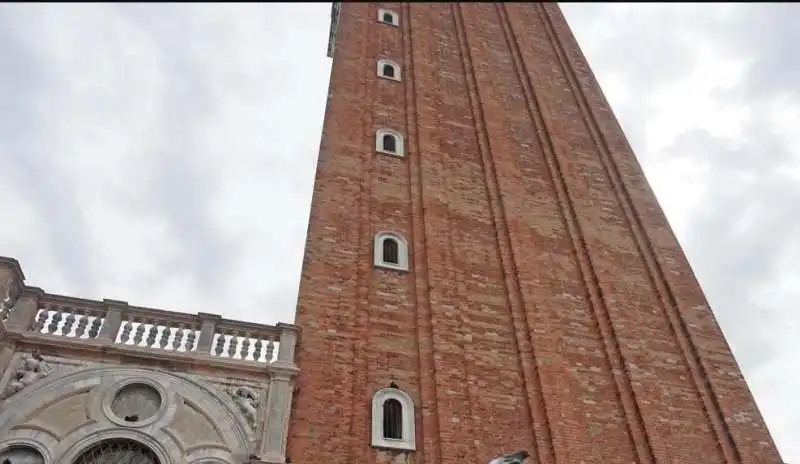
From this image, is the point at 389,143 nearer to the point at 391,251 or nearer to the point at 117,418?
the point at 391,251

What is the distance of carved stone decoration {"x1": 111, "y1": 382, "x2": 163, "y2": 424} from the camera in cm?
916

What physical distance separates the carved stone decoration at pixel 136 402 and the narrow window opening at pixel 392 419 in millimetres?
3104

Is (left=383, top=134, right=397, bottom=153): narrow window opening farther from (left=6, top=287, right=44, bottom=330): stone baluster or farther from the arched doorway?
the arched doorway

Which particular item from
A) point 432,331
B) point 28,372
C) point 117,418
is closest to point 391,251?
point 432,331

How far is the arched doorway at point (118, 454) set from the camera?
8719 mm

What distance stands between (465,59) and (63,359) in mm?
14031

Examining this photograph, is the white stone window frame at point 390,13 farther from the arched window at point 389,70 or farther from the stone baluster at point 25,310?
the stone baluster at point 25,310

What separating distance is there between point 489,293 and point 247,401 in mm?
5164

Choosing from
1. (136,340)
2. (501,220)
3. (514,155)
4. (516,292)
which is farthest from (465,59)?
(136,340)

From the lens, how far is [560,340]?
12852mm

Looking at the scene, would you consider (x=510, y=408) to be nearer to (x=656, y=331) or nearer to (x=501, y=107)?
(x=656, y=331)

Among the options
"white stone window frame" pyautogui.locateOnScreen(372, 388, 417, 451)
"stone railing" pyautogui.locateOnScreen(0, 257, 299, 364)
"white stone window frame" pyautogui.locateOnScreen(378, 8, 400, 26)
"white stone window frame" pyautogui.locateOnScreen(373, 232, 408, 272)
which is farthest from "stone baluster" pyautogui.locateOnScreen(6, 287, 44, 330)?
"white stone window frame" pyautogui.locateOnScreen(378, 8, 400, 26)

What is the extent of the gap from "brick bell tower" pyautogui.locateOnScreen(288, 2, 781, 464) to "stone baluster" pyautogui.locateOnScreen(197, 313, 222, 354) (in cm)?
140

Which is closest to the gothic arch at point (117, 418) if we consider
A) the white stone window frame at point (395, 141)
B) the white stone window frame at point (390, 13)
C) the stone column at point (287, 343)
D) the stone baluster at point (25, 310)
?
the stone baluster at point (25, 310)
